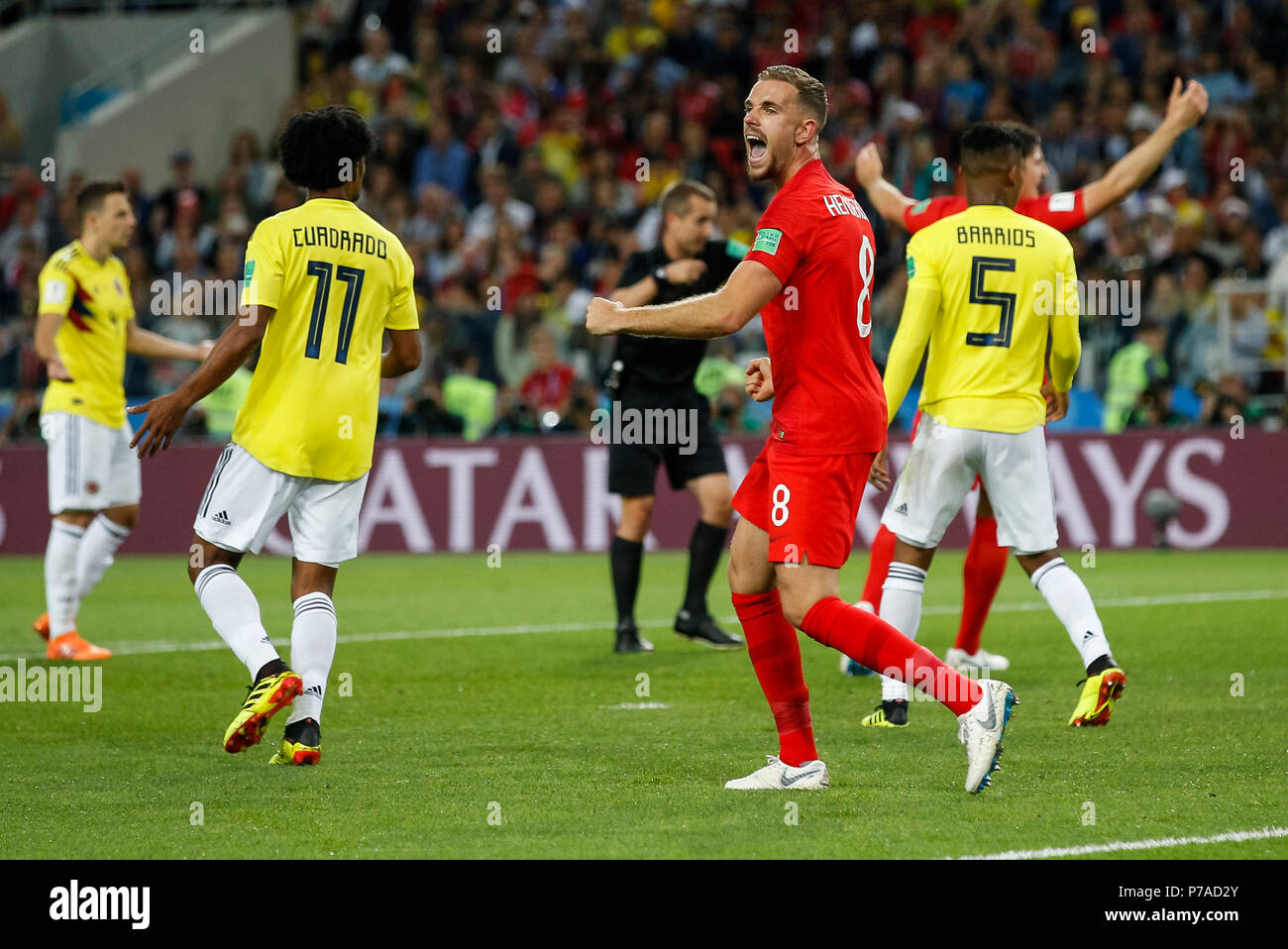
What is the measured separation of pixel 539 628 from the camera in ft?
35.1

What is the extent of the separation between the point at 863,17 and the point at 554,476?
9053 mm

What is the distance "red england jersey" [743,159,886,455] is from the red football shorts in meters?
0.04

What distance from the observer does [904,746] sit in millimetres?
6566

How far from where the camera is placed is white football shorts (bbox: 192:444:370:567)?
6223 mm

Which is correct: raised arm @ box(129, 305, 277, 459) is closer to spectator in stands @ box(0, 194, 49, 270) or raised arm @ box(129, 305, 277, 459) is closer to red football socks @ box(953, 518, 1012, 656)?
red football socks @ box(953, 518, 1012, 656)

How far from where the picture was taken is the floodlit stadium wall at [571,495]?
14.9m

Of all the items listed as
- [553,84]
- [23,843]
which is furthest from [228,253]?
[23,843]

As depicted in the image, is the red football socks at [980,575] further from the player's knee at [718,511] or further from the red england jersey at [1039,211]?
the player's knee at [718,511]

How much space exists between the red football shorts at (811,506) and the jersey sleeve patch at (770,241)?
25.0 inches

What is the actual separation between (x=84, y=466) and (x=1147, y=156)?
5.70 m

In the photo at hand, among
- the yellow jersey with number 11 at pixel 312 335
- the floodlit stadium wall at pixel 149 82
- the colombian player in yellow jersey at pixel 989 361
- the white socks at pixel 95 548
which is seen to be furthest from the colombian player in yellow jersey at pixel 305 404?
the floodlit stadium wall at pixel 149 82

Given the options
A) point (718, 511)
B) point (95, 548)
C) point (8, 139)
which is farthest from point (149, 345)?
point (8, 139)

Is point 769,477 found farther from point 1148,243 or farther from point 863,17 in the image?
point 863,17
